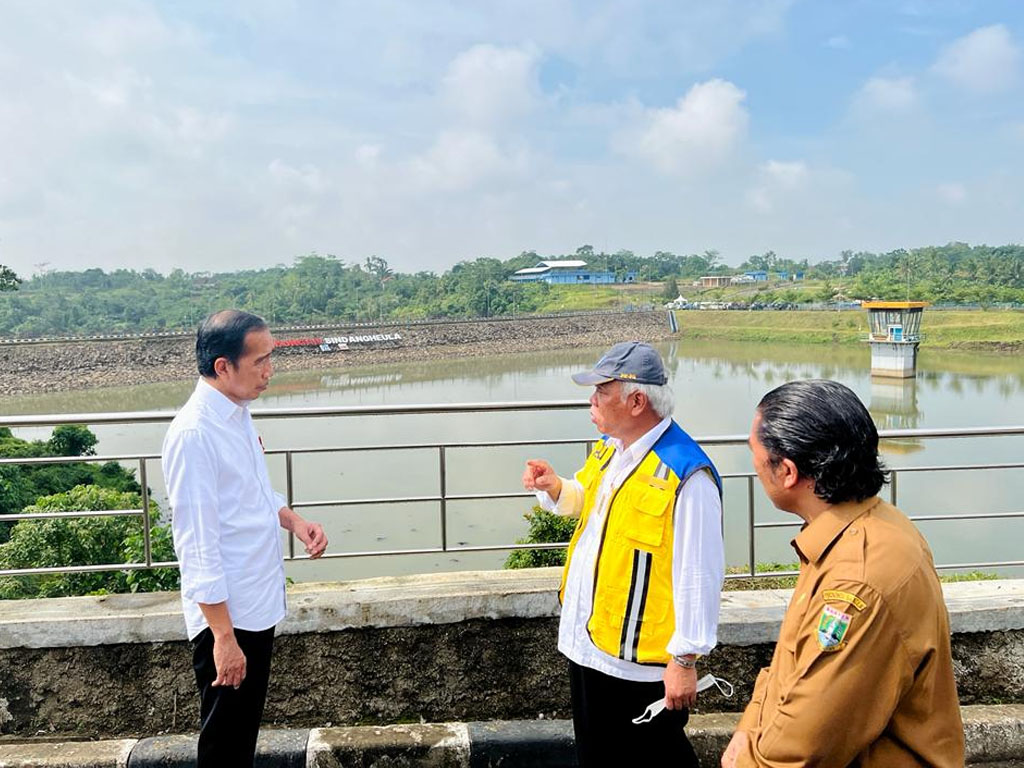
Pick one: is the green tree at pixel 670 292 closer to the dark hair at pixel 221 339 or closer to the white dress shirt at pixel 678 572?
the white dress shirt at pixel 678 572

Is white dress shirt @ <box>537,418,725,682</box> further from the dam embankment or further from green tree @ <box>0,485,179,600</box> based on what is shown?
the dam embankment

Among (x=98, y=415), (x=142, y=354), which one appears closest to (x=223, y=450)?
(x=98, y=415)

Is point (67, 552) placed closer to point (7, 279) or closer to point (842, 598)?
point (842, 598)

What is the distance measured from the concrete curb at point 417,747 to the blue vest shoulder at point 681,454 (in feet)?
3.51

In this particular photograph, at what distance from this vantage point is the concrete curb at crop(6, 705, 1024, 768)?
217cm

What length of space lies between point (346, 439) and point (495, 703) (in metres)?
17.6

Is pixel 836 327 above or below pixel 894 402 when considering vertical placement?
above

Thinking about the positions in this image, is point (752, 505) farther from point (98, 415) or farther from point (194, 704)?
point (98, 415)

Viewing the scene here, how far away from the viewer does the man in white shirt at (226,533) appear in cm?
155

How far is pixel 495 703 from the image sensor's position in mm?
2393

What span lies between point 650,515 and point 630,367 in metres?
0.29

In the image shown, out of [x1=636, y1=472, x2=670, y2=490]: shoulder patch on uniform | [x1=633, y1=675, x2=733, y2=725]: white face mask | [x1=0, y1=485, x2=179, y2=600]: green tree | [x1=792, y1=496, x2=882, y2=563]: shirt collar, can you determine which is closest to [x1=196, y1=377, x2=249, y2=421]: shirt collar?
[x1=636, y1=472, x2=670, y2=490]: shoulder patch on uniform

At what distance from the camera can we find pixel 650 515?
5.06ft

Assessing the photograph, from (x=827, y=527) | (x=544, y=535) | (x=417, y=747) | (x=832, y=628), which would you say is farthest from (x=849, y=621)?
(x=544, y=535)
